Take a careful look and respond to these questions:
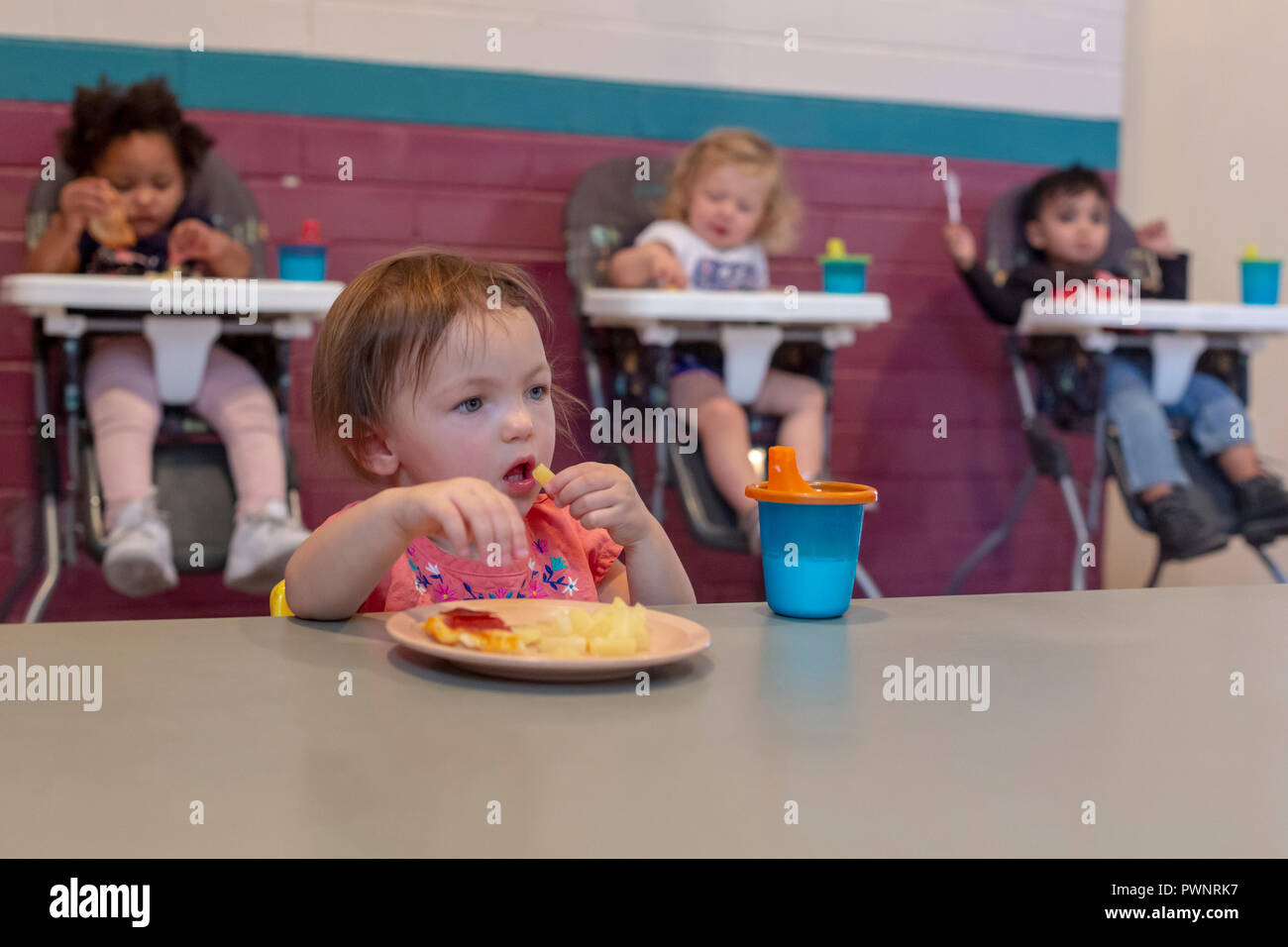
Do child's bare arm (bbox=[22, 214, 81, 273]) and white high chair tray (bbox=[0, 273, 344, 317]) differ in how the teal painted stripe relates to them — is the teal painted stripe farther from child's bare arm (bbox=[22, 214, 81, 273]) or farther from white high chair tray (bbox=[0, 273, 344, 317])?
white high chair tray (bbox=[0, 273, 344, 317])

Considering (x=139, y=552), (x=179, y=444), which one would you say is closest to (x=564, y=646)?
(x=139, y=552)

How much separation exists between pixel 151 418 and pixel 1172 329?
2.10m

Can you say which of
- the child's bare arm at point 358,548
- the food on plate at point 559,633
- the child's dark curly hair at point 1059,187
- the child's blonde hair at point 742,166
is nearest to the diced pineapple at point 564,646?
the food on plate at point 559,633

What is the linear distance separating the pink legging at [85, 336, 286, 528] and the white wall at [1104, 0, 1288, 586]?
2.41 m

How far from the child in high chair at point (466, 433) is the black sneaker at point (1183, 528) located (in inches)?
74.2

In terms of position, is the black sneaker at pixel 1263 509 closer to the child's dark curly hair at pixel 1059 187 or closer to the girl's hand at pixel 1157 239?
the girl's hand at pixel 1157 239

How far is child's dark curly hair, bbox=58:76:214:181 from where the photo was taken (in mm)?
2537

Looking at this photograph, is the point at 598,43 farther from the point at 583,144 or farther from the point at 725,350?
the point at 725,350

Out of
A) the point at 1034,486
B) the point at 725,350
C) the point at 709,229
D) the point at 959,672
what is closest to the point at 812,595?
the point at 959,672

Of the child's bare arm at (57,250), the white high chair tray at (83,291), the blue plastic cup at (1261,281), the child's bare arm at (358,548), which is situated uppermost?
the child's bare arm at (57,250)

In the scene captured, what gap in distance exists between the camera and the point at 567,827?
0.48 m

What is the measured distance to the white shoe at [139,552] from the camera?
7.10 ft
